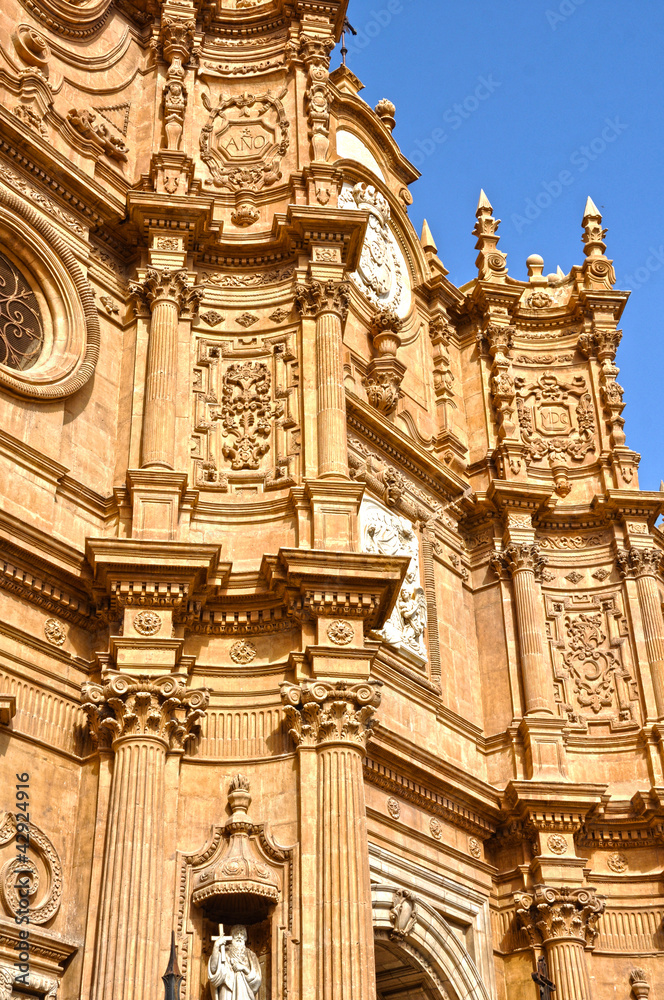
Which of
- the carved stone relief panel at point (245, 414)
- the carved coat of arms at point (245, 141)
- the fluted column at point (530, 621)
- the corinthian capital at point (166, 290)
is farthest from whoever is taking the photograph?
the fluted column at point (530, 621)

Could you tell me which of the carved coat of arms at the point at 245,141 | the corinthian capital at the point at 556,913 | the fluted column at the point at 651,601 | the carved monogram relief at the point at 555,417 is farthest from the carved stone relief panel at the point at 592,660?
the carved coat of arms at the point at 245,141

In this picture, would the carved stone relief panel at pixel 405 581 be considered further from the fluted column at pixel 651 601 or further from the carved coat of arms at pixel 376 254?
the carved coat of arms at pixel 376 254

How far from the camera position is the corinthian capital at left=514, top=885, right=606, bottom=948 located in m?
20.7

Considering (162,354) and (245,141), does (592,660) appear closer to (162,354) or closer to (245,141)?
(162,354)

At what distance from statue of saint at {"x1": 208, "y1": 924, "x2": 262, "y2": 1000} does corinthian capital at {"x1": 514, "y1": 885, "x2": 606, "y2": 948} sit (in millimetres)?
6999

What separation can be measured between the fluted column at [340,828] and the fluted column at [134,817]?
138cm

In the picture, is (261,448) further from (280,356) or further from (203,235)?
(203,235)

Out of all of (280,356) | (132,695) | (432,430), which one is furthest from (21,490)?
(432,430)

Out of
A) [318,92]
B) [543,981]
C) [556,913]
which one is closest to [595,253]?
[318,92]

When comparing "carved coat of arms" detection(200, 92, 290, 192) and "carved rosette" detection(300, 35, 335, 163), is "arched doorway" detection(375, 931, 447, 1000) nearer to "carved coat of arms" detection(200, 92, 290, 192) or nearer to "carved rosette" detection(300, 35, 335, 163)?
"carved coat of arms" detection(200, 92, 290, 192)

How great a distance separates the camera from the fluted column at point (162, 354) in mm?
18047

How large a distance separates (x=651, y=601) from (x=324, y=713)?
10754 millimetres

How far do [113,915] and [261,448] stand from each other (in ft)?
23.3

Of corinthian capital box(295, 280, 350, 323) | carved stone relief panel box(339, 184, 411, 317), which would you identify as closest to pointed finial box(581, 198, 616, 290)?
carved stone relief panel box(339, 184, 411, 317)
